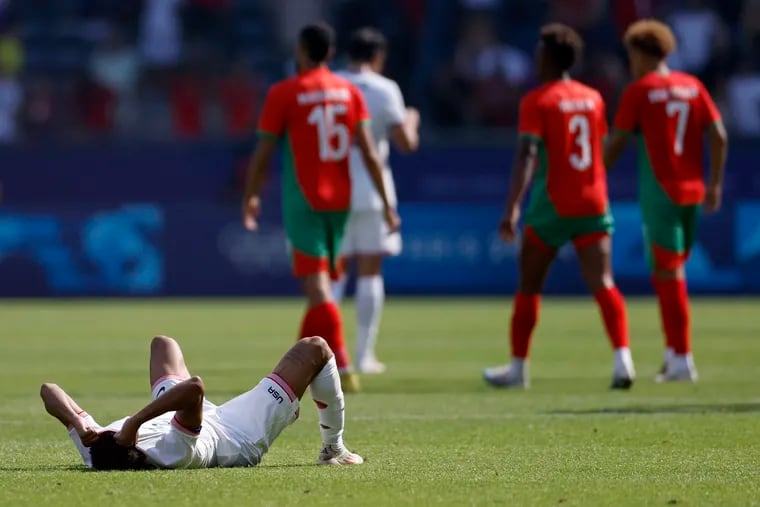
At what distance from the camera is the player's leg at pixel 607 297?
388 inches

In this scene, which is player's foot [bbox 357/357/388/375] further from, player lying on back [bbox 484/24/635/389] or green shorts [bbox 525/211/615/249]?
green shorts [bbox 525/211/615/249]

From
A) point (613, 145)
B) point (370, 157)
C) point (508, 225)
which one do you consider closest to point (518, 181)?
point (508, 225)

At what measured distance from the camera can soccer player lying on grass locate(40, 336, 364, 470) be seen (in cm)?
592

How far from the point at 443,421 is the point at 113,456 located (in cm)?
259

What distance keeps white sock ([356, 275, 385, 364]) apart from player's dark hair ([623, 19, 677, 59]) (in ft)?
8.31

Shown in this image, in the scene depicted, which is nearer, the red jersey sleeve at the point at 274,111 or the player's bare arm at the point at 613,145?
the red jersey sleeve at the point at 274,111

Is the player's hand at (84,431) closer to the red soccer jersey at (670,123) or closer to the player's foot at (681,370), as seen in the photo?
the player's foot at (681,370)

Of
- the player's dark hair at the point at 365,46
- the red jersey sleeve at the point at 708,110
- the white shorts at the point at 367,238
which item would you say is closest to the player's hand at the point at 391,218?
the white shorts at the point at 367,238

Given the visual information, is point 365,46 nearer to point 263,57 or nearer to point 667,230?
point 667,230

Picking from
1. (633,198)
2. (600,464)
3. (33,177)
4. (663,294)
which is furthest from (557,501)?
(33,177)

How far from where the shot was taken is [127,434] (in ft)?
19.2

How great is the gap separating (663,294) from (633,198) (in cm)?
1063

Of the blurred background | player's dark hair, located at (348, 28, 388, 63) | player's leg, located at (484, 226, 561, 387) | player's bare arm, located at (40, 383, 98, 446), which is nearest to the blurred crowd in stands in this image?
the blurred background

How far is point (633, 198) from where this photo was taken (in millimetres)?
21188
